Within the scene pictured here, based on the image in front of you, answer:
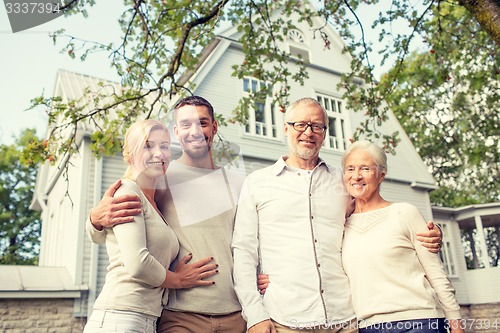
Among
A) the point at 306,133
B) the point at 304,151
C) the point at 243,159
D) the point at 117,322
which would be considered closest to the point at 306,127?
the point at 306,133

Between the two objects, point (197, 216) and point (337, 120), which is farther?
point (337, 120)

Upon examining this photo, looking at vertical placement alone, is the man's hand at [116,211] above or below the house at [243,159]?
below

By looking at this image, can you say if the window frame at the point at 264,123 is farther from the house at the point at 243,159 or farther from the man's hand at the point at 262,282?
the man's hand at the point at 262,282

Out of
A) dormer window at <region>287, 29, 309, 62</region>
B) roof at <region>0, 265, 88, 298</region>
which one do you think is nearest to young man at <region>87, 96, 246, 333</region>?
roof at <region>0, 265, 88, 298</region>

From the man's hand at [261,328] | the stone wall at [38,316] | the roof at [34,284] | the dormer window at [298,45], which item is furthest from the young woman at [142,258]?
the dormer window at [298,45]

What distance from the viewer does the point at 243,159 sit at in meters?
11.1

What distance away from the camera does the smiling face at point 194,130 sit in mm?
2592

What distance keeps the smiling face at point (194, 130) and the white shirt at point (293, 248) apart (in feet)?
1.24

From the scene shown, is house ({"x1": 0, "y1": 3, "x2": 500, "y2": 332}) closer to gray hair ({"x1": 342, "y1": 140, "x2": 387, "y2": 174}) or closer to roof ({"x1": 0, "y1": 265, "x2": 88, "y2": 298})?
roof ({"x1": 0, "y1": 265, "x2": 88, "y2": 298})

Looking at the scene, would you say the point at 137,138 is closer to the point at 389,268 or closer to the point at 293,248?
the point at 293,248

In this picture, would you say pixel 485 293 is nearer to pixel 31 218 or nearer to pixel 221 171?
pixel 221 171

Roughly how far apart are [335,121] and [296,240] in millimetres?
12832

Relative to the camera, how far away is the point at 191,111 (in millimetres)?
2627

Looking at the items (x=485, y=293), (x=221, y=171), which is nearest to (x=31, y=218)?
(x=485, y=293)
